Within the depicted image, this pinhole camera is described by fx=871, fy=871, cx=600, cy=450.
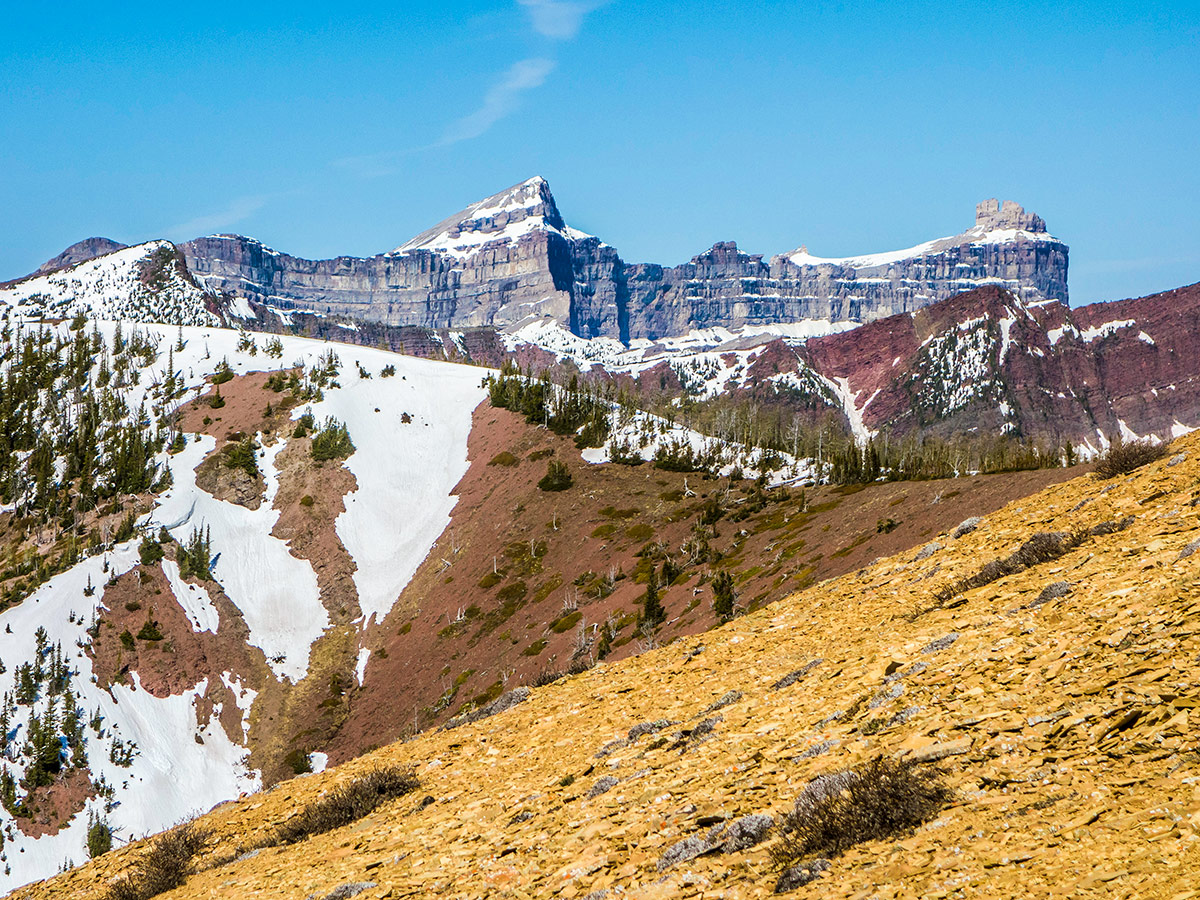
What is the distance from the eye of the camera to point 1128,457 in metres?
25.8

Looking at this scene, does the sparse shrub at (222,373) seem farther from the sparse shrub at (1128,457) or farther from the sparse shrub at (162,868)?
the sparse shrub at (1128,457)

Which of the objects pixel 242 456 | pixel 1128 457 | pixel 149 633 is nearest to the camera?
pixel 1128 457

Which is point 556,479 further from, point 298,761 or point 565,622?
point 298,761

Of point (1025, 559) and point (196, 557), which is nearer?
point (1025, 559)

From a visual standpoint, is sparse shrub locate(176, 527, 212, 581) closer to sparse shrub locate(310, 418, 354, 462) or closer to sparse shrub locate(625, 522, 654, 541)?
sparse shrub locate(310, 418, 354, 462)

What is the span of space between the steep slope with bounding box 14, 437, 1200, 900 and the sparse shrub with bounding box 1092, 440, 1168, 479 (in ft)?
4.49

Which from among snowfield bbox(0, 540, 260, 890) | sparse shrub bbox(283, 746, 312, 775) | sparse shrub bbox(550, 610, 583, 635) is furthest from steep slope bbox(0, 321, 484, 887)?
sparse shrub bbox(550, 610, 583, 635)

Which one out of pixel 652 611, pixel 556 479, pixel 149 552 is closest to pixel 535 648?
pixel 652 611

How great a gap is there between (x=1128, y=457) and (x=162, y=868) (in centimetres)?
2731

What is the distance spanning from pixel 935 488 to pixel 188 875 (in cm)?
5305

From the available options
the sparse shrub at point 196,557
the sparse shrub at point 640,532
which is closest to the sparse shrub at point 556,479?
the sparse shrub at point 640,532

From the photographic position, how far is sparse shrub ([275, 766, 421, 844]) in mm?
18562

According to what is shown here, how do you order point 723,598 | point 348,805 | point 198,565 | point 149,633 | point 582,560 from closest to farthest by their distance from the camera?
point 348,805
point 723,598
point 582,560
point 149,633
point 198,565

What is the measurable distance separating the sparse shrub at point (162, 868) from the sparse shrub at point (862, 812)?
13.9 meters
